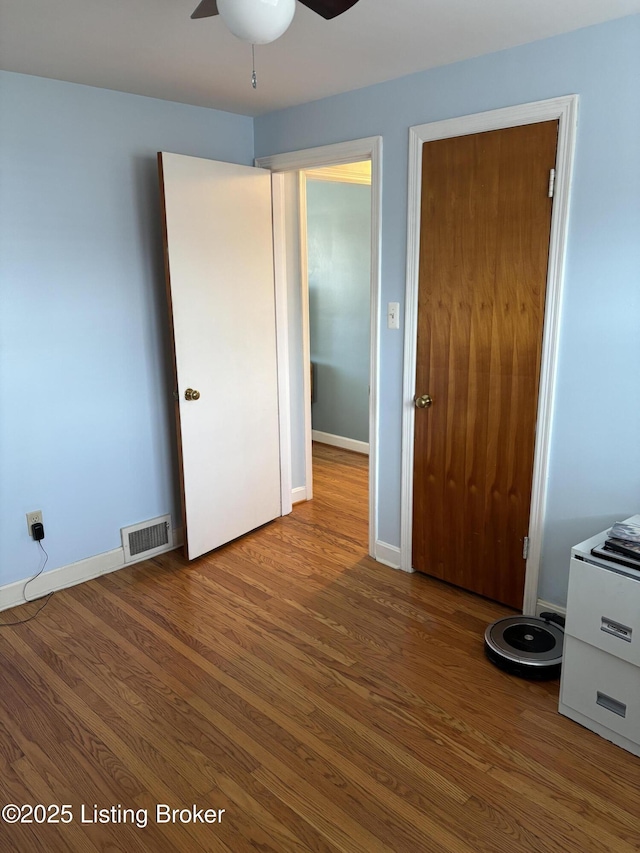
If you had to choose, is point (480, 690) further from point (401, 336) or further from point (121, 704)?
point (401, 336)

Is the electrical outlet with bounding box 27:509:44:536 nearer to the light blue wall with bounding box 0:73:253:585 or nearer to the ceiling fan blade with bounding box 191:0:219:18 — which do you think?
the light blue wall with bounding box 0:73:253:585

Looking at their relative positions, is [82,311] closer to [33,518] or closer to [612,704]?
[33,518]

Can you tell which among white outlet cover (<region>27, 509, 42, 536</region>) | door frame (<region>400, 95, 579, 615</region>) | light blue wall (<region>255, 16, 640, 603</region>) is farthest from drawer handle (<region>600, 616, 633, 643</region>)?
white outlet cover (<region>27, 509, 42, 536</region>)

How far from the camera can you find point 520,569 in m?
2.70

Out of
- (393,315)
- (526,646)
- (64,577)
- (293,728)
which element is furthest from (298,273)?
(293,728)

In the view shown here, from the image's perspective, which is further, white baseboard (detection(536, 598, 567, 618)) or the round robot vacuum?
white baseboard (detection(536, 598, 567, 618))

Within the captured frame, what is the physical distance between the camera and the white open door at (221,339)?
301 centimetres

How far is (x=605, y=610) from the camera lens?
77.5 inches

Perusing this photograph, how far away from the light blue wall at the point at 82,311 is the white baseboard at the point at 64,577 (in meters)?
0.04

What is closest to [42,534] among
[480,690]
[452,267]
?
[480,690]

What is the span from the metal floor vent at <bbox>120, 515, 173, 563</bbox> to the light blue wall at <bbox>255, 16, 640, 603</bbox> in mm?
2005

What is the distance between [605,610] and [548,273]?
4.13 ft

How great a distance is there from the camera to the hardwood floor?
68.4 inches

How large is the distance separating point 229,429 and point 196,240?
39.5 inches
